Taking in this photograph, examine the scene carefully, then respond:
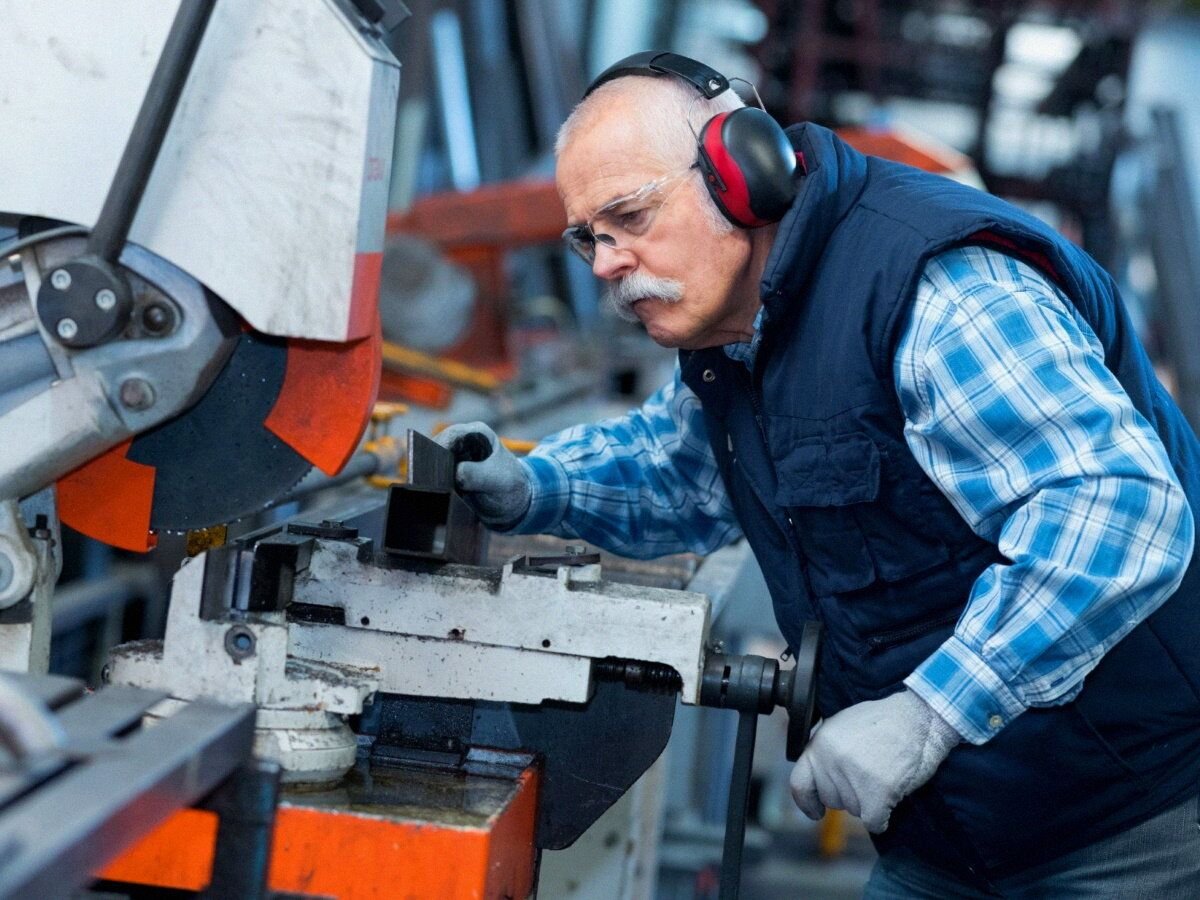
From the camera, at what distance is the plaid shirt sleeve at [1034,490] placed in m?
1.18

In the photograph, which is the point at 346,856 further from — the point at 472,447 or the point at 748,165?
the point at 748,165

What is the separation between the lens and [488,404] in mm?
3939

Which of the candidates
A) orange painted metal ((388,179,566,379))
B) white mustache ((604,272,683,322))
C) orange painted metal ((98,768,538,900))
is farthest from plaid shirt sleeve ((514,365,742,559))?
orange painted metal ((388,179,566,379))

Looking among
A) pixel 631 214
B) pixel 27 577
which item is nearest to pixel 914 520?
pixel 631 214

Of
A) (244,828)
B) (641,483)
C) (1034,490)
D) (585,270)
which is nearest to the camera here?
(244,828)

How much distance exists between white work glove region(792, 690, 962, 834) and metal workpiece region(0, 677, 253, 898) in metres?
0.55

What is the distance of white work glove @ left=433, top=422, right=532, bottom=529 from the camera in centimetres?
160

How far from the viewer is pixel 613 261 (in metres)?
1.43

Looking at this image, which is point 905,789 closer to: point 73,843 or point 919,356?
point 919,356

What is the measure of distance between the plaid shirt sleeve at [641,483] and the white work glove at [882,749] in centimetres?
53

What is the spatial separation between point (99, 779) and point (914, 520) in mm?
828

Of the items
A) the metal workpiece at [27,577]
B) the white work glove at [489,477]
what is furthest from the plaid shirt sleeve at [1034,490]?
the metal workpiece at [27,577]

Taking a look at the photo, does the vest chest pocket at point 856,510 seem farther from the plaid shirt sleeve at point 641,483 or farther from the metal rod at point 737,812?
the plaid shirt sleeve at point 641,483

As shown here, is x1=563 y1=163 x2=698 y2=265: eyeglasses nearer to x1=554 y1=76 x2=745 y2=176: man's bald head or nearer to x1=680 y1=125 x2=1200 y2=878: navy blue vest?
x1=554 y1=76 x2=745 y2=176: man's bald head
